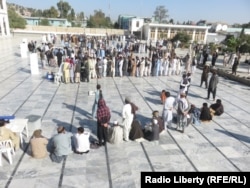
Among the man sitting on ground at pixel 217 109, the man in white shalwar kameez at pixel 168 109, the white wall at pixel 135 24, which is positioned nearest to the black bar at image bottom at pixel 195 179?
the man in white shalwar kameez at pixel 168 109

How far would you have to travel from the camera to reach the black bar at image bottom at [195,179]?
5.07m

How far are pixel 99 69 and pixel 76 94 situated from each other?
3.11 m

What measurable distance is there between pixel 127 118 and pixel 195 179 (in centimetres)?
241

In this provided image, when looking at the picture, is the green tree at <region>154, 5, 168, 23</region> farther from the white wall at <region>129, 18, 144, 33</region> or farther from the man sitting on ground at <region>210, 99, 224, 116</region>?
the man sitting on ground at <region>210, 99, 224, 116</region>

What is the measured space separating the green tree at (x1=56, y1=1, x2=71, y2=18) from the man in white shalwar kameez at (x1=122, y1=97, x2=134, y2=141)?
75510 millimetres

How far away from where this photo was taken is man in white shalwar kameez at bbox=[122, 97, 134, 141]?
6871mm

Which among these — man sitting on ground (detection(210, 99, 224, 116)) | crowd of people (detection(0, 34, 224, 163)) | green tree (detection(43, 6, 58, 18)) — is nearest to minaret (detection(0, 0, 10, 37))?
green tree (detection(43, 6, 58, 18))

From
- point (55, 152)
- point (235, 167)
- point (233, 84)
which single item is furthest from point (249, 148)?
point (233, 84)

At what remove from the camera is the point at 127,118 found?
695 cm

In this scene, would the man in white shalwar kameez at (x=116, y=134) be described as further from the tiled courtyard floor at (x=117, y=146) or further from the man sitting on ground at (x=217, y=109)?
the man sitting on ground at (x=217, y=109)

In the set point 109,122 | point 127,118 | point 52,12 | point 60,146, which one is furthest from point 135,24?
point 60,146

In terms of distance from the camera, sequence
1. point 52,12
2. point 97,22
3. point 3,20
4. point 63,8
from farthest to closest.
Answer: point 63,8 → point 52,12 → point 97,22 → point 3,20

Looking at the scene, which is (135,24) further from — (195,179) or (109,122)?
(195,179)

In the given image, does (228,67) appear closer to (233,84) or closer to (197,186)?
(233,84)
